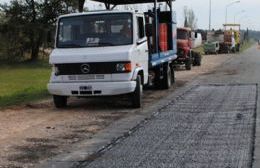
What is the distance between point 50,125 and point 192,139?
355 cm

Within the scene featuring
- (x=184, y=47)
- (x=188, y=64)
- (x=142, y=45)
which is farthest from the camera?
(x=184, y=47)

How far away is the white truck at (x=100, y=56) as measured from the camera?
1521 centimetres

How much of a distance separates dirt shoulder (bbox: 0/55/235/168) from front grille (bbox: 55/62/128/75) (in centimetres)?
97

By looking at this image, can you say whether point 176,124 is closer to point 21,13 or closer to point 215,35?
point 21,13

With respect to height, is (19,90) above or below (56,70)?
below

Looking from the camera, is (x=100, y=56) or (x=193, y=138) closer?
(x=193, y=138)

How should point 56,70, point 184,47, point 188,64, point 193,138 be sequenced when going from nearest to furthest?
point 193,138
point 56,70
point 188,64
point 184,47

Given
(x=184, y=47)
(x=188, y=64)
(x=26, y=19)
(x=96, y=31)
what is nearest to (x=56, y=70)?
(x=96, y=31)

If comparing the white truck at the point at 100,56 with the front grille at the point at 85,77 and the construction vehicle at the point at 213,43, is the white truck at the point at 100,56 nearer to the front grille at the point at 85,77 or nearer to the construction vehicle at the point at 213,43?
the front grille at the point at 85,77

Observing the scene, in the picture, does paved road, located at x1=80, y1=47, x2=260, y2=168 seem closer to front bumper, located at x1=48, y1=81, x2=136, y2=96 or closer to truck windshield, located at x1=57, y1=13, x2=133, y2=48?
front bumper, located at x1=48, y1=81, x2=136, y2=96

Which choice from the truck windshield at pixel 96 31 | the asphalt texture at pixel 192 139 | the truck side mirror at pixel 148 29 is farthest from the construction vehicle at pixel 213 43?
the truck windshield at pixel 96 31

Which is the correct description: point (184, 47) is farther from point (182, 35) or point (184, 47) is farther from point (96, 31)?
point (96, 31)

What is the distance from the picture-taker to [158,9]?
20.8m

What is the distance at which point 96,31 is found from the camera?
15.9 meters
